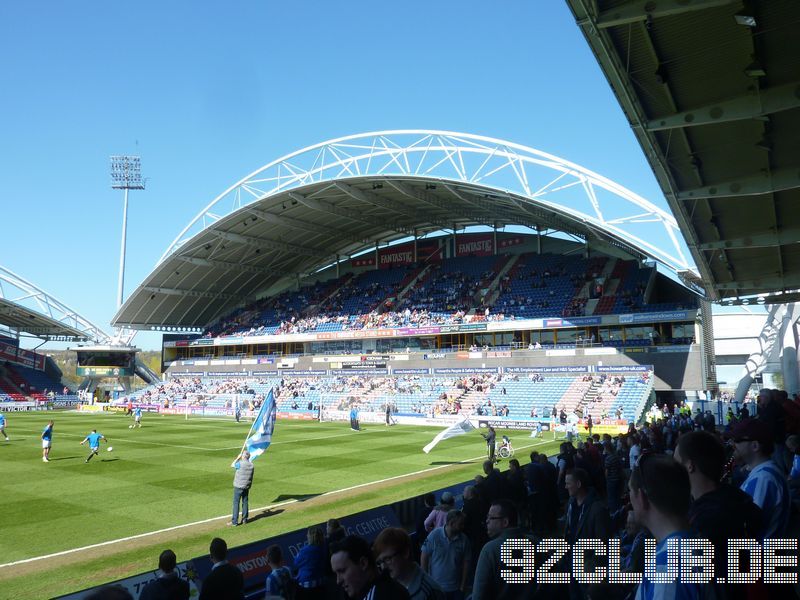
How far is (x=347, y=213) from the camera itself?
5472 centimetres

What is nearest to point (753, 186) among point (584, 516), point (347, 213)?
point (584, 516)

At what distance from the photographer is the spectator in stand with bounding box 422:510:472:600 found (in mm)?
6133

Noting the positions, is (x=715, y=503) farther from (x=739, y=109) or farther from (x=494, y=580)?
(x=739, y=109)

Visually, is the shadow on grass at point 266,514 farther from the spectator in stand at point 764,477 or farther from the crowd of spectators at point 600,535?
the spectator in stand at point 764,477

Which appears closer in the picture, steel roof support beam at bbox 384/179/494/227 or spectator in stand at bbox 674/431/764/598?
spectator in stand at bbox 674/431/764/598

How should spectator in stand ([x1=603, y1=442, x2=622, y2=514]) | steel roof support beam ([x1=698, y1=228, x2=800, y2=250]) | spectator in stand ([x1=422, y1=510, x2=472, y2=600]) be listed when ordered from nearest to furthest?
spectator in stand ([x1=422, y1=510, x2=472, y2=600])
spectator in stand ([x1=603, y1=442, x2=622, y2=514])
steel roof support beam ([x1=698, y1=228, x2=800, y2=250])

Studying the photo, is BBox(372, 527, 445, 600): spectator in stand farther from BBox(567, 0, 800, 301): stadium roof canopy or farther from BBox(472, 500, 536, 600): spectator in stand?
BBox(567, 0, 800, 301): stadium roof canopy

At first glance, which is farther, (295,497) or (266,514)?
(295,497)

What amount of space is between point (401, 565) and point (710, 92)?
1075cm

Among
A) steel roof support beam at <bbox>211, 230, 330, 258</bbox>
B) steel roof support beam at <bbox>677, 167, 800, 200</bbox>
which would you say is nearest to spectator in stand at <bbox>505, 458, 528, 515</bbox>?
steel roof support beam at <bbox>677, 167, 800, 200</bbox>

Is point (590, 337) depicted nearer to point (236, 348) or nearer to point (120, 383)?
point (236, 348)

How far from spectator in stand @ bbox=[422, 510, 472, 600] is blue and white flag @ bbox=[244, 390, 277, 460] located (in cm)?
1015

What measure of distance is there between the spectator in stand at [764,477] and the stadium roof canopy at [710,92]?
6.33 m

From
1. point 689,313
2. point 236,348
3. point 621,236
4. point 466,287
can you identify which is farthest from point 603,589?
point 236,348
